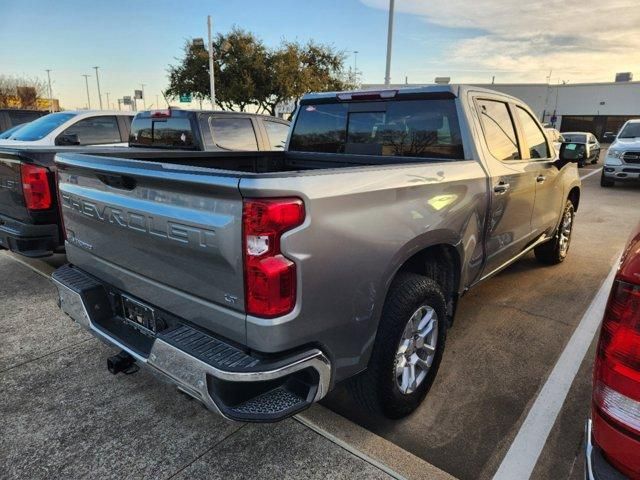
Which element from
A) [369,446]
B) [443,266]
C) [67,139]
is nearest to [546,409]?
[443,266]

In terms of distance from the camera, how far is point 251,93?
83.8ft

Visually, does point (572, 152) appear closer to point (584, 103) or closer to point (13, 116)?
point (13, 116)

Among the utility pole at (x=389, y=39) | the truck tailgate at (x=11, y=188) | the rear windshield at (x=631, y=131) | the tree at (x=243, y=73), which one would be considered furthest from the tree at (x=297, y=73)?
the truck tailgate at (x=11, y=188)

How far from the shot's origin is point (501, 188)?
344 cm

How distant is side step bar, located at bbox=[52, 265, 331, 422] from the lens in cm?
185

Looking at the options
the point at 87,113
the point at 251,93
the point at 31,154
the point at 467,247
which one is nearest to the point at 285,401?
the point at 467,247

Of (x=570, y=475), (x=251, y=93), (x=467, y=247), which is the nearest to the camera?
(x=570, y=475)

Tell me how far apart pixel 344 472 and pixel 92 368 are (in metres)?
2.03

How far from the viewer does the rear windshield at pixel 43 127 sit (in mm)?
7520

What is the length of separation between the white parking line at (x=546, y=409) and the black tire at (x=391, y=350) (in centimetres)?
61

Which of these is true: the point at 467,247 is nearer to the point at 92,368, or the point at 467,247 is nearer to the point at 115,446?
the point at 115,446

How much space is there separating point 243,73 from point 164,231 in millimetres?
25149

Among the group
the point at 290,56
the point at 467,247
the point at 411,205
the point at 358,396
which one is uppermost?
the point at 290,56

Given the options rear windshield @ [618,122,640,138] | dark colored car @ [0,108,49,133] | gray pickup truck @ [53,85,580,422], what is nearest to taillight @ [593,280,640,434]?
gray pickup truck @ [53,85,580,422]
